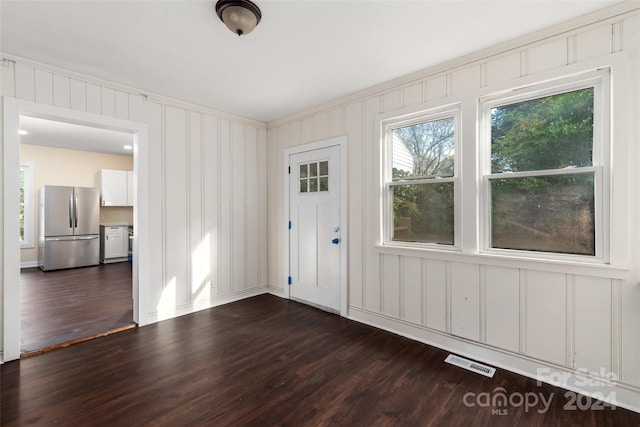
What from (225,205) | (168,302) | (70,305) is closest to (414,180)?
(225,205)

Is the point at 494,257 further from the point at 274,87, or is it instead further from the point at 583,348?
the point at 274,87

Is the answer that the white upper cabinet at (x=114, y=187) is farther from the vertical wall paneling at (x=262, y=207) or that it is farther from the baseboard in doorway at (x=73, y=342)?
the baseboard in doorway at (x=73, y=342)

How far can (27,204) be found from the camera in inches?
246

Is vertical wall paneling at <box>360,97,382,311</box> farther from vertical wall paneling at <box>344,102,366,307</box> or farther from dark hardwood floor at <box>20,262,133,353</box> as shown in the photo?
dark hardwood floor at <box>20,262,133,353</box>

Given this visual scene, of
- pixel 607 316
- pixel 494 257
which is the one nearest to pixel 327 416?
pixel 494 257

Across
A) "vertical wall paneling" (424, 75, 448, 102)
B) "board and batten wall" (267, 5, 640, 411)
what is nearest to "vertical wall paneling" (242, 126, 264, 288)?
"board and batten wall" (267, 5, 640, 411)

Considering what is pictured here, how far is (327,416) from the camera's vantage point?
1.84 metres

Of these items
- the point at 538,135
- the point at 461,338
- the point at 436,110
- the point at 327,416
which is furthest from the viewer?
the point at 436,110

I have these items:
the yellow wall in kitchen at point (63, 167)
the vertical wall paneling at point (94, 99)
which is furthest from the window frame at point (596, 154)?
the yellow wall in kitchen at point (63, 167)

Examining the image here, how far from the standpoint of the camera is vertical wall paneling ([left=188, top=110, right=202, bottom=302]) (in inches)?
146

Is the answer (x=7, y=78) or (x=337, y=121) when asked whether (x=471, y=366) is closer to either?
(x=337, y=121)

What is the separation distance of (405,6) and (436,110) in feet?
3.68

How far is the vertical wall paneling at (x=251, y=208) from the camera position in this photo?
14.2 ft

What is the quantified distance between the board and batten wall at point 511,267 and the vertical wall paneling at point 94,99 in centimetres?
254
